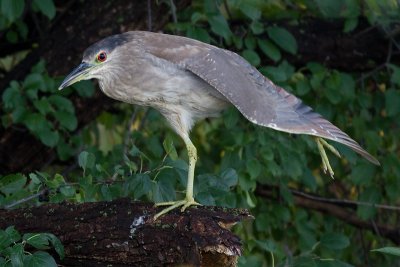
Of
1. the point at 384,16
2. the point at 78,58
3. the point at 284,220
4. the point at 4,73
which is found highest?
the point at 384,16

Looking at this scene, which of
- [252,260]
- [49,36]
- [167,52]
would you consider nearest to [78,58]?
[49,36]

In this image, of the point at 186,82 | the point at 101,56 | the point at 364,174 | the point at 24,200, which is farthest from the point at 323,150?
the point at 24,200

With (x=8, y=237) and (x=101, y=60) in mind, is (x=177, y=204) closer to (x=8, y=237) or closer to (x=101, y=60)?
(x=8, y=237)

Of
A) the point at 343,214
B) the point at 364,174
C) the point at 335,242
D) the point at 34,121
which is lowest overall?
the point at 343,214

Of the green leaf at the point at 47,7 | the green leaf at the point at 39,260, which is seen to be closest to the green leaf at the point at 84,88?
the green leaf at the point at 47,7

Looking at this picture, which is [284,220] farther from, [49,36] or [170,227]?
[170,227]

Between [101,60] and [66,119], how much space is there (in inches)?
34.5

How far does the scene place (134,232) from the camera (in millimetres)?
3207

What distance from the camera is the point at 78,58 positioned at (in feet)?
16.3

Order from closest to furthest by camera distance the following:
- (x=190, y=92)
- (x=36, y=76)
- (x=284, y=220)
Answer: (x=190, y=92) < (x=36, y=76) < (x=284, y=220)

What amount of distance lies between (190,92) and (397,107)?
1.61 m

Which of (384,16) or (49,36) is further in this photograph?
(49,36)

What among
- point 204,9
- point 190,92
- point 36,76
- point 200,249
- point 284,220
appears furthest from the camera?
point 284,220

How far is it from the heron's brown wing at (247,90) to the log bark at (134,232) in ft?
1.96
